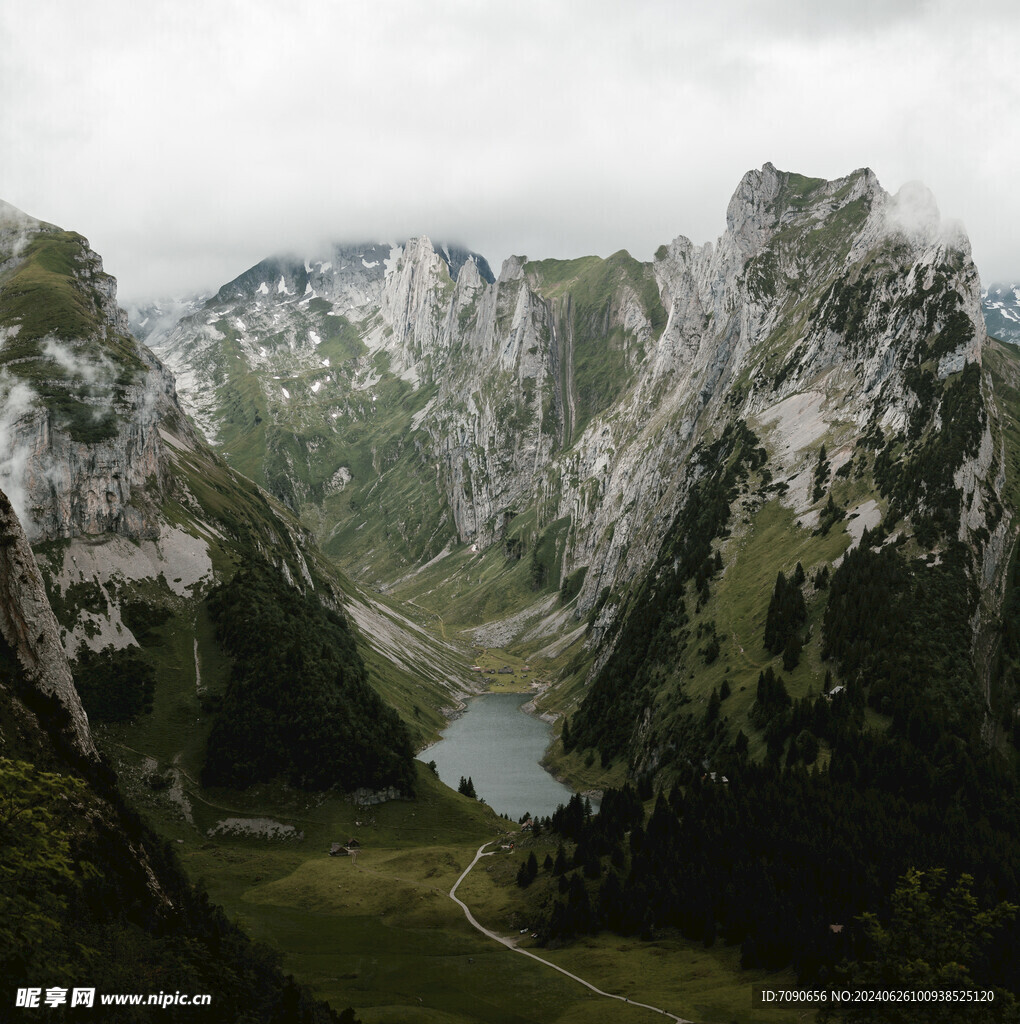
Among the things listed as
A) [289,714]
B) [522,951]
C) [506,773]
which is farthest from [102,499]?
[522,951]

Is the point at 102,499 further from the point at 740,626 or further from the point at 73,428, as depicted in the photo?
the point at 740,626

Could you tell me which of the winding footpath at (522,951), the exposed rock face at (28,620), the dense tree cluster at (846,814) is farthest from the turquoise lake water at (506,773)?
the exposed rock face at (28,620)

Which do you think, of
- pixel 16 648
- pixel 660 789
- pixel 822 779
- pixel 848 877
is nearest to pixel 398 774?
pixel 660 789

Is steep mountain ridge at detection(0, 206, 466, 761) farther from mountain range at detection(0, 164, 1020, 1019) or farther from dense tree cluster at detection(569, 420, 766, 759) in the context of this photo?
dense tree cluster at detection(569, 420, 766, 759)

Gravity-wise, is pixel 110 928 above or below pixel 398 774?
above

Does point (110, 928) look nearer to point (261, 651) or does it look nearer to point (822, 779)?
point (822, 779)
